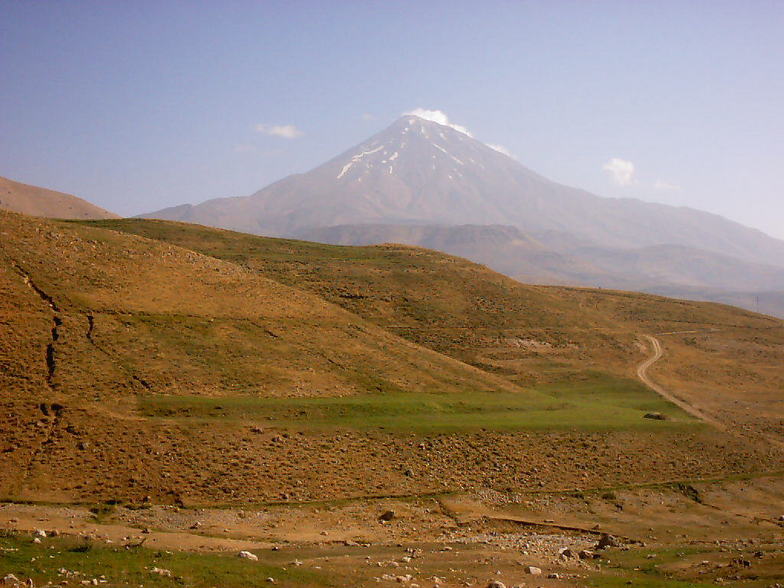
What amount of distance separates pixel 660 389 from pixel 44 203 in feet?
597

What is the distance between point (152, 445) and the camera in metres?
28.0

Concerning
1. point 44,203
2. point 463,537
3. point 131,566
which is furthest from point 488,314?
point 44,203

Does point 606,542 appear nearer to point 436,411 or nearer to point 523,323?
point 436,411

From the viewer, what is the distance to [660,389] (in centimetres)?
5278

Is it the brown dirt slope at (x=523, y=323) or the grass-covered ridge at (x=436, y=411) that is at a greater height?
the brown dirt slope at (x=523, y=323)

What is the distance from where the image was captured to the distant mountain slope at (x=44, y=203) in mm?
178125

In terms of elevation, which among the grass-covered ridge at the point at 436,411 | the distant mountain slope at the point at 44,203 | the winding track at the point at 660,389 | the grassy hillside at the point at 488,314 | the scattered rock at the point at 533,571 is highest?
the distant mountain slope at the point at 44,203

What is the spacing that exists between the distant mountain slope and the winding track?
159997 millimetres

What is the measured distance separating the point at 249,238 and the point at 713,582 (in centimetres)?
6392

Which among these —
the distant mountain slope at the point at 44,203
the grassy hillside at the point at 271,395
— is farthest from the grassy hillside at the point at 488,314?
the distant mountain slope at the point at 44,203

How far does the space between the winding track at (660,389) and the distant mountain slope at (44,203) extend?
160 m

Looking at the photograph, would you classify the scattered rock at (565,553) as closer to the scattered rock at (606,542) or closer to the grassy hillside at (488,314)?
the scattered rock at (606,542)

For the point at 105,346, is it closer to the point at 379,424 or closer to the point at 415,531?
the point at 379,424

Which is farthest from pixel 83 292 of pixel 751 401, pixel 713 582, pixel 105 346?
pixel 751 401
